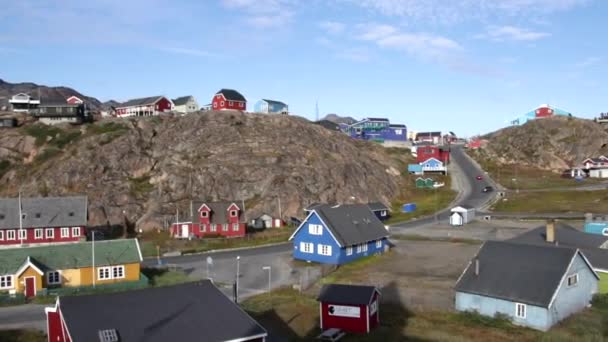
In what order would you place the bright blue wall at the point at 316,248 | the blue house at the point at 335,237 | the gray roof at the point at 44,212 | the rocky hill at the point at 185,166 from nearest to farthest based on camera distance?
the bright blue wall at the point at 316,248
the blue house at the point at 335,237
the gray roof at the point at 44,212
the rocky hill at the point at 185,166

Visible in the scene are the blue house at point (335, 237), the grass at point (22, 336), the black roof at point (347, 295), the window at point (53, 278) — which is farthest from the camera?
the blue house at point (335, 237)

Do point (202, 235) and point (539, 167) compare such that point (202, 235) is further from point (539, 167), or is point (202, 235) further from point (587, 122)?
point (587, 122)

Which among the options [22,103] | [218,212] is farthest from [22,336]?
[22,103]

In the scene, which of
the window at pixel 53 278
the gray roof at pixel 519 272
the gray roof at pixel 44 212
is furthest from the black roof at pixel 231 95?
the gray roof at pixel 519 272

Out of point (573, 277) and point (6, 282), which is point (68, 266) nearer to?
point (6, 282)

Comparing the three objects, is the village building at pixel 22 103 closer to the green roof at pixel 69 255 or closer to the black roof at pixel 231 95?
the black roof at pixel 231 95
